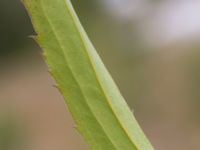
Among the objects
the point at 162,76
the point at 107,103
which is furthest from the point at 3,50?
the point at 107,103

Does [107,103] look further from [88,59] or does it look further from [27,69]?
[27,69]

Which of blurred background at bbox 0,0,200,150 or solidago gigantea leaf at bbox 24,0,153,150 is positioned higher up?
solidago gigantea leaf at bbox 24,0,153,150

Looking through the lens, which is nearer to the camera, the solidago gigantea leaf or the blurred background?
the solidago gigantea leaf

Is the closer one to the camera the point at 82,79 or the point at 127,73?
the point at 82,79

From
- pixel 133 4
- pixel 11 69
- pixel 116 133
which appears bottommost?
pixel 11 69

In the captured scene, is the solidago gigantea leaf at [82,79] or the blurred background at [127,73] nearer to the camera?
the solidago gigantea leaf at [82,79]
